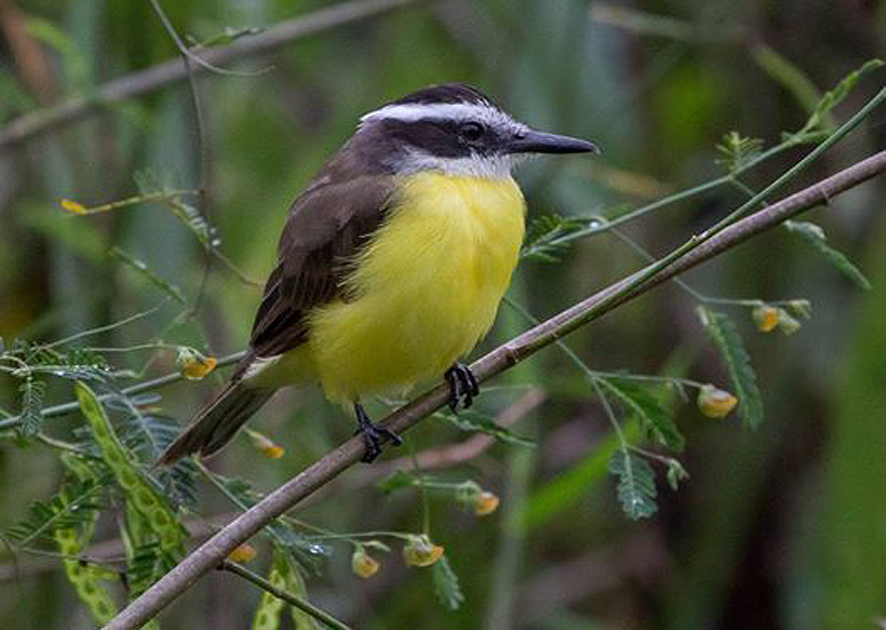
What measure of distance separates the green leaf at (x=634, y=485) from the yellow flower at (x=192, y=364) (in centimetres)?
55

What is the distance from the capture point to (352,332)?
2854 millimetres

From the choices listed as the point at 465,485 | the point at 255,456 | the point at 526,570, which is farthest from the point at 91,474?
the point at 526,570

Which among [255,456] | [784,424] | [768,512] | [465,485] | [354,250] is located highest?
[354,250]

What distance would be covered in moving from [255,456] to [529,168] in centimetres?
101

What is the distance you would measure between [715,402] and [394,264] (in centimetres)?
60

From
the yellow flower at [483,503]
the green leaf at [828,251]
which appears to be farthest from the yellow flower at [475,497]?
the green leaf at [828,251]

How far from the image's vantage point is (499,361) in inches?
91.1

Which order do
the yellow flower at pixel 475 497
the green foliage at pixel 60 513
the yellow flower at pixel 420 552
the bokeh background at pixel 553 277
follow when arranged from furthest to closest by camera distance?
1. the bokeh background at pixel 553 277
2. the yellow flower at pixel 475 497
3. the yellow flower at pixel 420 552
4. the green foliage at pixel 60 513

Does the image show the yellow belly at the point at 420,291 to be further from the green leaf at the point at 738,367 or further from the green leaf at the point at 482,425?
the green leaf at the point at 738,367

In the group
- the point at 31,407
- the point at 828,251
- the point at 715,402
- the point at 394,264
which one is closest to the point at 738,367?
the point at 715,402

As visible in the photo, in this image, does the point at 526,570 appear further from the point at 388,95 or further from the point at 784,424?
the point at 388,95

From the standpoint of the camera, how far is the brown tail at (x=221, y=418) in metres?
2.68

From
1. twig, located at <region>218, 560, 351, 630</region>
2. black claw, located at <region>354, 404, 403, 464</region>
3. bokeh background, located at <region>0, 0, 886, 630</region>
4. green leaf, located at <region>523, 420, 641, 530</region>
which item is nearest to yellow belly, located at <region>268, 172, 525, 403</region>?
black claw, located at <region>354, 404, 403, 464</region>

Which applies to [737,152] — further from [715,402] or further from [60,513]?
[60,513]
